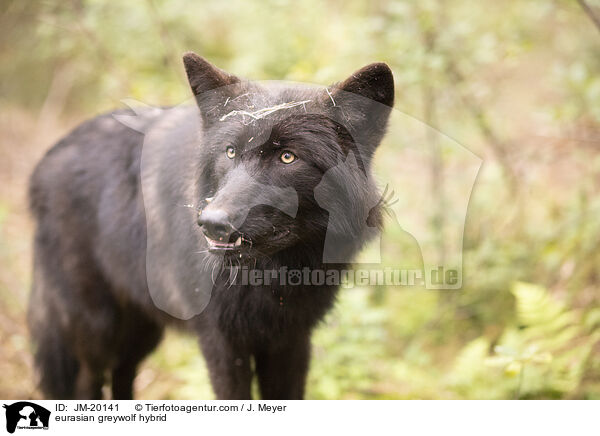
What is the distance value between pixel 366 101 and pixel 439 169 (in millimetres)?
3013

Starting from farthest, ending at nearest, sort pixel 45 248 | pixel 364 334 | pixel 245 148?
pixel 364 334
pixel 45 248
pixel 245 148

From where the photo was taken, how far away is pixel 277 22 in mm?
5500

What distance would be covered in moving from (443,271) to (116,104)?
3.95m

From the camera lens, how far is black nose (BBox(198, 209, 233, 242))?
2205 mm

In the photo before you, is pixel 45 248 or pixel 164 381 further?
pixel 164 381

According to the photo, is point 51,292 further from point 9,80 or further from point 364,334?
point 9,80

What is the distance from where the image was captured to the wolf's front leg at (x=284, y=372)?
323 cm

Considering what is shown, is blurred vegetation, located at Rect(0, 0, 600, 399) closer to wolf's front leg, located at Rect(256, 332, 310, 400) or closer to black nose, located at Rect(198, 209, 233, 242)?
wolf's front leg, located at Rect(256, 332, 310, 400)

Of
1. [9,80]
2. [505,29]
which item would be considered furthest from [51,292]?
[9,80]

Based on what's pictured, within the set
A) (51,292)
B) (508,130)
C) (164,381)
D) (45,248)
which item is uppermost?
(508,130)

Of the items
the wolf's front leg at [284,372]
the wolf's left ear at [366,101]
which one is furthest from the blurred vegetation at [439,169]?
the wolf's left ear at [366,101]
